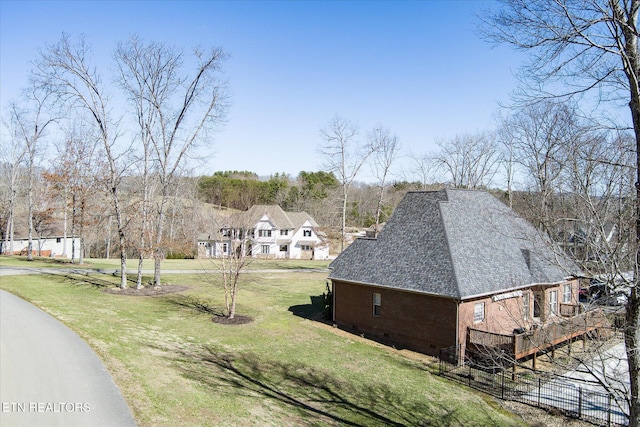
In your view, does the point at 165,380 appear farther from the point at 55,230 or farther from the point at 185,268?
the point at 55,230

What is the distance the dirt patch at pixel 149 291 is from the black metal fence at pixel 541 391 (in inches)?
714

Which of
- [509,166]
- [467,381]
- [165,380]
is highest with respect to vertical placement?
[509,166]

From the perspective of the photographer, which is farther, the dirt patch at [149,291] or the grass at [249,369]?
the dirt patch at [149,291]

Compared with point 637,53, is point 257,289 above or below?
below

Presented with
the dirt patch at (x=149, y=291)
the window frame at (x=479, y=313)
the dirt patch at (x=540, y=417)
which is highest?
the window frame at (x=479, y=313)

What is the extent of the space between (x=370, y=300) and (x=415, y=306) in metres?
2.96

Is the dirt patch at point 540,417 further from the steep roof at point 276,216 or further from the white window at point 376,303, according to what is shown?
the steep roof at point 276,216

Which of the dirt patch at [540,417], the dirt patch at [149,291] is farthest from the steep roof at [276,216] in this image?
the dirt patch at [540,417]

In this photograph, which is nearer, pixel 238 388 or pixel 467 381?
pixel 238 388

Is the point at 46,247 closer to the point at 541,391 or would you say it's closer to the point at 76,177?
the point at 76,177

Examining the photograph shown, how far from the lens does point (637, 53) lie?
820cm

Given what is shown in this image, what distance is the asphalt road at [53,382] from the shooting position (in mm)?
9391

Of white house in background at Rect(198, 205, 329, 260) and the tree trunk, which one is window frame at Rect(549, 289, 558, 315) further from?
white house in background at Rect(198, 205, 329, 260)

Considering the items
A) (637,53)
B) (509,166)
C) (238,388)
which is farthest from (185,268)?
(637,53)
